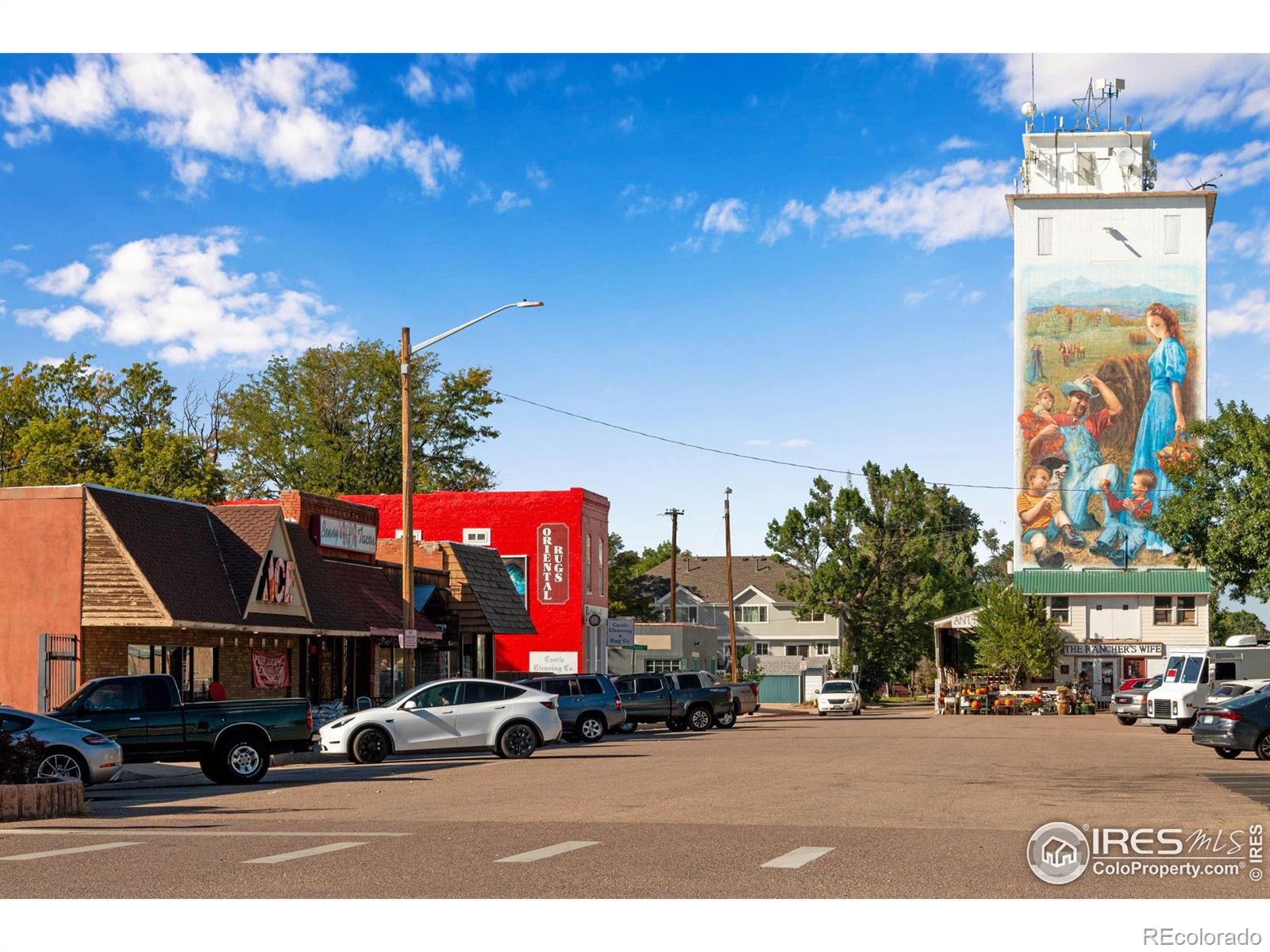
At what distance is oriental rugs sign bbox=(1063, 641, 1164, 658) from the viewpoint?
7744 centimetres

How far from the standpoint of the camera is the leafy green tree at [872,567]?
84375mm

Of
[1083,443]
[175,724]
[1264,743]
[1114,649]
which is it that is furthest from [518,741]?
[1083,443]

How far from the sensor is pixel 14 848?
12.6 metres

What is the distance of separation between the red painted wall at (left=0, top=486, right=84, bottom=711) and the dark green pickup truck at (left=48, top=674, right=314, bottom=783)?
714 centimetres

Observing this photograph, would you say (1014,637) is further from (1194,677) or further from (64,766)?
(64,766)

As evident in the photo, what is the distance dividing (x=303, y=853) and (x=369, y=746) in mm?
14597

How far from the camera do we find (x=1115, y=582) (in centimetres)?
7938

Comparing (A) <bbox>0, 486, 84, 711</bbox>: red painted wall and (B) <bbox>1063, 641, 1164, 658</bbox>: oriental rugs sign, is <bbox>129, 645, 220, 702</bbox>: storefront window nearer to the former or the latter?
(A) <bbox>0, 486, 84, 711</bbox>: red painted wall

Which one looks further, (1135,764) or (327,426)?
(327,426)
